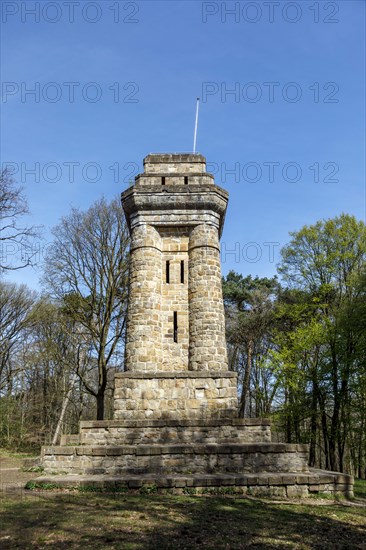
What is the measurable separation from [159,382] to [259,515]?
15.8ft

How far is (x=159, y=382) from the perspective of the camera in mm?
11562

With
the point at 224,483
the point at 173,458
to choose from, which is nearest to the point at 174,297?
the point at 173,458

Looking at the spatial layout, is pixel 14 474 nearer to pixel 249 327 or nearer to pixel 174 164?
pixel 174 164

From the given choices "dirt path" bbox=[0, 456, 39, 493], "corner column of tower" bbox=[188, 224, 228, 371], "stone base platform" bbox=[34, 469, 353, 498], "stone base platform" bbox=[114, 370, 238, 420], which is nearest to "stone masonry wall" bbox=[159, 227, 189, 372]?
"corner column of tower" bbox=[188, 224, 228, 371]

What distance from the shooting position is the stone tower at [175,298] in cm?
1146

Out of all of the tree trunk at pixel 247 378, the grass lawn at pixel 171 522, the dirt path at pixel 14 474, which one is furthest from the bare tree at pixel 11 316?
the grass lawn at pixel 171 522

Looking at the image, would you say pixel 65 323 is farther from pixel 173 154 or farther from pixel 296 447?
pixel 296 447

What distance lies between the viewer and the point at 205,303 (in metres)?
12.7

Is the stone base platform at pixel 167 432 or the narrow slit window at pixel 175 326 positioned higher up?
the narrow slit window at pixel 175 326

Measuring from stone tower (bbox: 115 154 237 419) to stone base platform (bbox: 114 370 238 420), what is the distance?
2cm

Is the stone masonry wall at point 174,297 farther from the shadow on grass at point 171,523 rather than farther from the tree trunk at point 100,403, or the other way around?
the tree trunk at point 100,403

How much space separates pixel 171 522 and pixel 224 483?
2.95m

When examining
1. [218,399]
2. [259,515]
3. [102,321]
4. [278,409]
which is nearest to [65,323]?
[102,321]

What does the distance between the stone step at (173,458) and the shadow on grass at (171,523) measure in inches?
57.3
